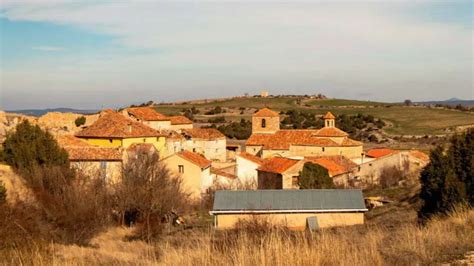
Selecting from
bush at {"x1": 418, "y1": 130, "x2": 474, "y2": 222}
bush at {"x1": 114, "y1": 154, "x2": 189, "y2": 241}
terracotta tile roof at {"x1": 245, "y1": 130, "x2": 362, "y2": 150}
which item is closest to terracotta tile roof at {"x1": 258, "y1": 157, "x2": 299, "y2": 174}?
bush at {"x1": 114, "y1": 154, "x2": 189, "y2": 241}

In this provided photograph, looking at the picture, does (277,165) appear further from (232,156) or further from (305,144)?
(232,156)

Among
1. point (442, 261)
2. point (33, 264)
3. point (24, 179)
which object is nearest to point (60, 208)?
point (24, 179)

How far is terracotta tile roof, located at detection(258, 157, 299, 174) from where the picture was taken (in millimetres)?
36434

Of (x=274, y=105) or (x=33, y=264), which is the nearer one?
(x=33, y=264)

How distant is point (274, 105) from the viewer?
117062mm

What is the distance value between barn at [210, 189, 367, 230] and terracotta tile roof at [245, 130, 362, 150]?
2318 centimetres

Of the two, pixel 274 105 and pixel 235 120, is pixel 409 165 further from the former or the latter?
pixel 274 105

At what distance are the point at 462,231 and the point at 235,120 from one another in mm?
88216

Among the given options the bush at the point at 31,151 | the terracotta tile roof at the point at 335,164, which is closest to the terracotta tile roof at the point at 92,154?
the bush at the point at 31,151

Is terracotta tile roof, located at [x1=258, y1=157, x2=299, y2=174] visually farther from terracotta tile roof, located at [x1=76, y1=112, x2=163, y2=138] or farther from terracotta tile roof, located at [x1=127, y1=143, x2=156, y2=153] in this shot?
terracotta tile roof, located at [x1=76, y1=112, x2=163, y2=138]

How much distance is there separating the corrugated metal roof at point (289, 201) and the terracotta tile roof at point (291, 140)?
2299 cm

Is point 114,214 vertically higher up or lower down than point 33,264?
lower down

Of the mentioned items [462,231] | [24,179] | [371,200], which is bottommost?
[371,200]

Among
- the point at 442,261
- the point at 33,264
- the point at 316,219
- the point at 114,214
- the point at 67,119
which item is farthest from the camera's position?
the point at 67,119
